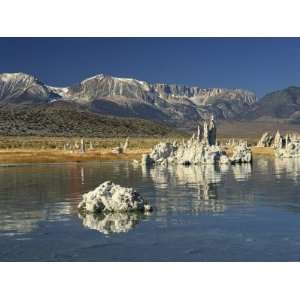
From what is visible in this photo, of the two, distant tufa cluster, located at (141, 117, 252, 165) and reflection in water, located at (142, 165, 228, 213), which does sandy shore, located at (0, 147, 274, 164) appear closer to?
distant tufa cluster, located at (141, 117, 252, 165)

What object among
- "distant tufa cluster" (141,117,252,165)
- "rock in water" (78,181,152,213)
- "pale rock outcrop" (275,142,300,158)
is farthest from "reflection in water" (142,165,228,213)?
"pale rock outcrop" (275,142,300,158)

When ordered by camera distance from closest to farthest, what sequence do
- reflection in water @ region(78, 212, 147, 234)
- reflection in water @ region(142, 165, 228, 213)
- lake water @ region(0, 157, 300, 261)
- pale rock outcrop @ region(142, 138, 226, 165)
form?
lake water @ region(0, 157, 300, 261) < reflection in water @ region(78, 212, 147, 234) < reflection in water @ region(142, 165, 228, 213) < pale rock outcrop @ region(142, 138, 226, 165)

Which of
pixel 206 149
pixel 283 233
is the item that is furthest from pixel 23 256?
pixel 206 149

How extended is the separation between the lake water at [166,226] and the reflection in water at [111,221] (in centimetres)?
4

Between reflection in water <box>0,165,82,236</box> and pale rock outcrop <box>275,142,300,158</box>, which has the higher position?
pale rock outcrop <box>275,142,300,158</box>

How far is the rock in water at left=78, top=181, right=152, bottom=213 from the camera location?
28.2 m

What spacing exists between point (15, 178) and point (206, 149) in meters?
25.8

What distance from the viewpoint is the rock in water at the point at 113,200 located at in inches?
1111

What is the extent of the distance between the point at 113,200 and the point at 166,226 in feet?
13.6

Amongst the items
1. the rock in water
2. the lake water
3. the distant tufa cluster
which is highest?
the distant tufa cluster

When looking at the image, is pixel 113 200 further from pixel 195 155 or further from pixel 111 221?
pixel 195 155

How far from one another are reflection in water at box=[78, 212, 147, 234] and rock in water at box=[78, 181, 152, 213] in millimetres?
467

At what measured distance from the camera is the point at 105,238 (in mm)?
22891

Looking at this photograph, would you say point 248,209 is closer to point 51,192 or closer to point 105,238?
point 105,238
